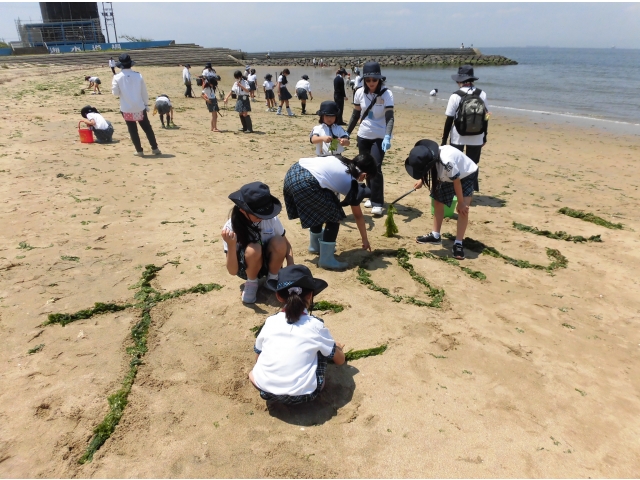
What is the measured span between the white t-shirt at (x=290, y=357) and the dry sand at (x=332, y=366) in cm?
28

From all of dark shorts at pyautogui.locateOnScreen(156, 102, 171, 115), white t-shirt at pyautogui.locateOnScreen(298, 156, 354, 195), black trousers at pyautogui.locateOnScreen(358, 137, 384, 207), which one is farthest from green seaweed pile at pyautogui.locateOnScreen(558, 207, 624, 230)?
dark shorts at pyautogui.locateOnScreen(156, 102, 171, 115)

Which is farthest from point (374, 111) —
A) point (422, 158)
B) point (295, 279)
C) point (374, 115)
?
point (295, 279)

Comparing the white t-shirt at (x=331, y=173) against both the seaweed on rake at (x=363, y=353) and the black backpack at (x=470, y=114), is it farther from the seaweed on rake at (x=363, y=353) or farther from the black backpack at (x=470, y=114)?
the black backpack at (x=470, y=114)

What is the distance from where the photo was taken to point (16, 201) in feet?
19.9

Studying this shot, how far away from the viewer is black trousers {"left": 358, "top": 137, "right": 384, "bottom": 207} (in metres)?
6.11

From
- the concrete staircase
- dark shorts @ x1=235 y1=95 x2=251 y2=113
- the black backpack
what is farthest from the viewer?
the concrete staircase

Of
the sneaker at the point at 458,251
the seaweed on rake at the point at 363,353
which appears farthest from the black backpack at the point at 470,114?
the seaweed on rake at the point at 363,353

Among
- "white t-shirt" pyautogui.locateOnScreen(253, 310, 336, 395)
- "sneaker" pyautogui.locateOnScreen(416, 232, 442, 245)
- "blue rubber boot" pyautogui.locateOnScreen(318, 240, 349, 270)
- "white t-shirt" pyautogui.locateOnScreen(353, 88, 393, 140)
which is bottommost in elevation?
"sneaker" pyautogui.locateOnScreen(416, 232, 442, 245)

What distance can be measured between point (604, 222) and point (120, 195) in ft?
23.4

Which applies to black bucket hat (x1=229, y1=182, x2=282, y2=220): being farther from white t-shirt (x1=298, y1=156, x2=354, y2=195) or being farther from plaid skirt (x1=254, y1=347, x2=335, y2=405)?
plaid skirt (x1=254, y1=347, x2=335, y2=405)

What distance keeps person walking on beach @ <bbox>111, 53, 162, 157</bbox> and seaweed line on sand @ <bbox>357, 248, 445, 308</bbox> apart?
5.94 meters

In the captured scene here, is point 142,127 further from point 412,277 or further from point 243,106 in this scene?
point 412,277

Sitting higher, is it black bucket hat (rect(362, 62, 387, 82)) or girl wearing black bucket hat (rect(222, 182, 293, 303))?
black bucket hat (rect(362, 62, 387, 82))

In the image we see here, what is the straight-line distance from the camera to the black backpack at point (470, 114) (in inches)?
239
